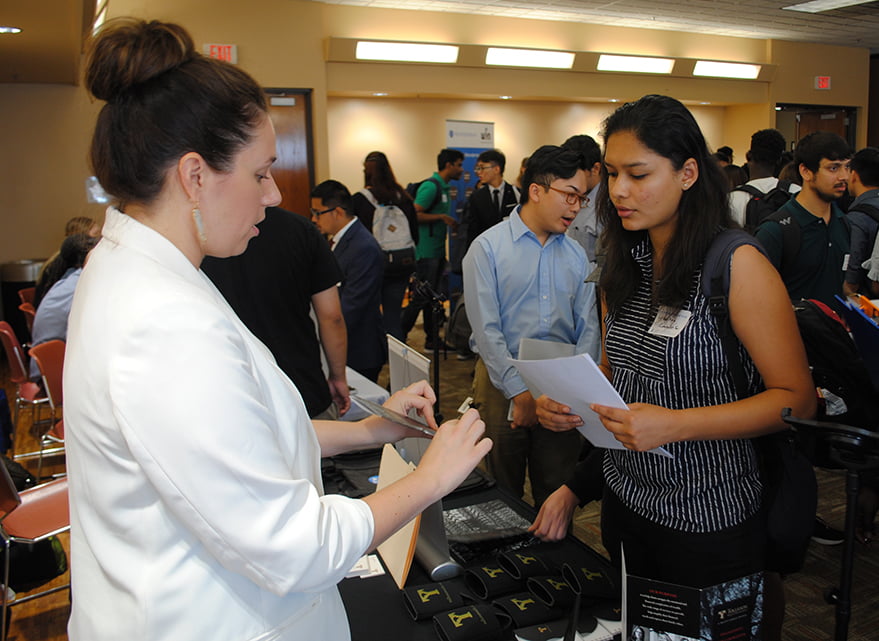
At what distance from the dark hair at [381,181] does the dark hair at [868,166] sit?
10.0 ft

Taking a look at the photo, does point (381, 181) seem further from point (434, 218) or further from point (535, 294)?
point (535, 294)

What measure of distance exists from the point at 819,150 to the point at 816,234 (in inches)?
16.9

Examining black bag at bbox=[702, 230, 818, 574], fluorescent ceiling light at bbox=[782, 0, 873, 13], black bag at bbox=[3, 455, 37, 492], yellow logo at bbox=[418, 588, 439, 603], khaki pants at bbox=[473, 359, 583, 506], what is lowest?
black bag at bbox=[3, 455, 37, 492]

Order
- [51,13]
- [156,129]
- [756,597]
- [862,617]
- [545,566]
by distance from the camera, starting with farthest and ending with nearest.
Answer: [51,13] → [862,617] → [545,566] → [756,597] → [156,129]

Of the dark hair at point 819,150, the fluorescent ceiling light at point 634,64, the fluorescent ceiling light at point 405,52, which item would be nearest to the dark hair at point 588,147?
the dark hair at point 819,150

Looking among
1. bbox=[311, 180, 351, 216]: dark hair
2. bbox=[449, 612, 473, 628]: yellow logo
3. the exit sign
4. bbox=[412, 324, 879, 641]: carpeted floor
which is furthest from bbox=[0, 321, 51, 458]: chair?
the exit sign

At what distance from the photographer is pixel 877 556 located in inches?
112

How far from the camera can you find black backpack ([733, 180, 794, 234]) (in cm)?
387

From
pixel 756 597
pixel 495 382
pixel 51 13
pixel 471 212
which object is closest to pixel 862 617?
pixel 495 382

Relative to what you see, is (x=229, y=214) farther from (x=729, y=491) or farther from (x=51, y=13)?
(x=51, y=13)

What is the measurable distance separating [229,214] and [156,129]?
0.13 meters

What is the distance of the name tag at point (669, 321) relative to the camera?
1.35m

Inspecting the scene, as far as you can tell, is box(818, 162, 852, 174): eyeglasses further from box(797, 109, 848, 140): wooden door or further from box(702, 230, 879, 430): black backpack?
box(797, 109, 848, 140): wooden door

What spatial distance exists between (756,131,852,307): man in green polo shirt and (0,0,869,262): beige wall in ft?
17.3
